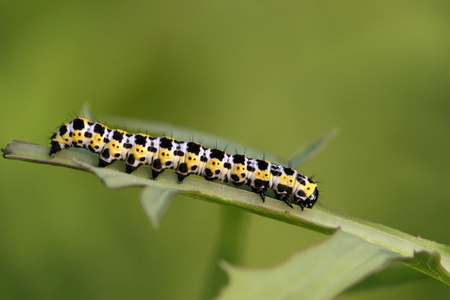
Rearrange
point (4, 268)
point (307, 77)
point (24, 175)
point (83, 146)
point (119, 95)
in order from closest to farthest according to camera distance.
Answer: point (83, 146) < point (4, 268) < point (24, 175) < point (119, 95) < point (307, 77)

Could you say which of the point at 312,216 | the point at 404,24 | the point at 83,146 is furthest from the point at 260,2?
the point at 312,216

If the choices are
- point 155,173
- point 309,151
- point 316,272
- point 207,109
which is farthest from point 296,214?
point 207,109

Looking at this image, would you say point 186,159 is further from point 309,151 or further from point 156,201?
point 156,201

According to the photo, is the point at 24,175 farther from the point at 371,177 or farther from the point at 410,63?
the point at 410,63

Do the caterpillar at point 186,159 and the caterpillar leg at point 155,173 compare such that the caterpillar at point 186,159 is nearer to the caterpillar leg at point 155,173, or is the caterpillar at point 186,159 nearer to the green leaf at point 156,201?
the caterpillar leg at point 155,173

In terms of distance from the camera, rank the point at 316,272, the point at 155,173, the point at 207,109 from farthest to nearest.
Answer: the point at 207,109
the point at 155,173
the point at 316,272
